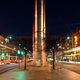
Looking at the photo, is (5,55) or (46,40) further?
(5,55)

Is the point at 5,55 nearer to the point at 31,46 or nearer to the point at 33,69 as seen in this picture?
the point at 31,46

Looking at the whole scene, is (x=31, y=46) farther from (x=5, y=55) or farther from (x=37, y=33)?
(x=5, y=55)

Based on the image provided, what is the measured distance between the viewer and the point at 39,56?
5125cm

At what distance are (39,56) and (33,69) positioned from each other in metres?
4.07

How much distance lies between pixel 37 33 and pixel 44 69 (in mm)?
7128

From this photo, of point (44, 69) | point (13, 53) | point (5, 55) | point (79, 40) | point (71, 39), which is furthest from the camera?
point (71, 39)

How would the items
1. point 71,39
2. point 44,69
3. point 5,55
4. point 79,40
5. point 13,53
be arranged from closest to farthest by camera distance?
point 44,69, point 5,55, point 13,53, point 79,40, point 71,39

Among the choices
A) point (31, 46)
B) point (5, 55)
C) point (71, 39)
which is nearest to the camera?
point (31, 46)

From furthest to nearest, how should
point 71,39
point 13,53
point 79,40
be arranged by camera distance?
1. point 71,39
2. point 79,40
3. point 13,53

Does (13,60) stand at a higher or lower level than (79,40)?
lower

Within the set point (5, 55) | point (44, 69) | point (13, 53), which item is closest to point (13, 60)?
point (5, 55)

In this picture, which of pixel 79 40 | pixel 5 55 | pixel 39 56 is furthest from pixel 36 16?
pixel 79 40

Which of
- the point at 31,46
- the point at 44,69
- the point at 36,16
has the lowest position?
the point at 44,69

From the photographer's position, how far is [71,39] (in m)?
196
